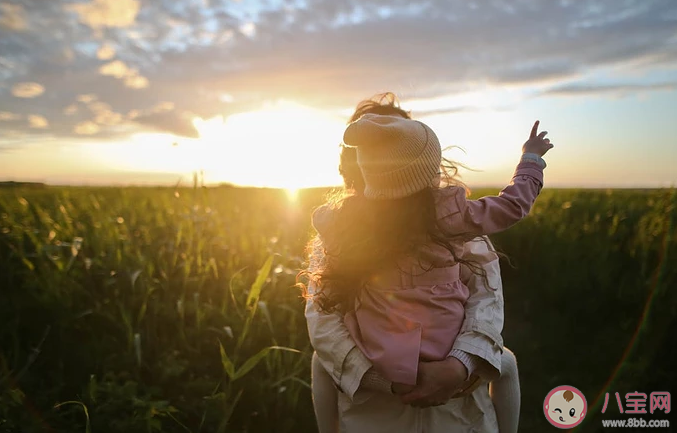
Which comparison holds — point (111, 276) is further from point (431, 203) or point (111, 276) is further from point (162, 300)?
point (431, 203)

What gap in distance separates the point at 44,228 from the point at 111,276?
1.71m

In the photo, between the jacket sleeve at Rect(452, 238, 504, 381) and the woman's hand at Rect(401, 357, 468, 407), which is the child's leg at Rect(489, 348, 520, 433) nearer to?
the jacket sleeve at Rect(452, 238, 504, 381)

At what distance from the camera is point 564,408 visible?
316cm

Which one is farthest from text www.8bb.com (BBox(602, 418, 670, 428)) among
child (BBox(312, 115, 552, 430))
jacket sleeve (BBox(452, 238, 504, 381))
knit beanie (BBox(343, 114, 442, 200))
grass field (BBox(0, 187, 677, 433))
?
knit beanie (BBox(343, 114, 442, 200))

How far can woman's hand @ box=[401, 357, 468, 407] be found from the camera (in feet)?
5.19

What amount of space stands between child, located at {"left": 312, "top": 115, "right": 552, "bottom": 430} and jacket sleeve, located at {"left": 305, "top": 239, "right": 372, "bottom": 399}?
0.10 feet

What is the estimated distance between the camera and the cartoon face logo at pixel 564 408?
3.14 m

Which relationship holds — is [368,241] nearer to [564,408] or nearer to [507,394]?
[507,394]

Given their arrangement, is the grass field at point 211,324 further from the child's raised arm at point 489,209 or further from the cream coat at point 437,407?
the child's raised arm at point 489,209

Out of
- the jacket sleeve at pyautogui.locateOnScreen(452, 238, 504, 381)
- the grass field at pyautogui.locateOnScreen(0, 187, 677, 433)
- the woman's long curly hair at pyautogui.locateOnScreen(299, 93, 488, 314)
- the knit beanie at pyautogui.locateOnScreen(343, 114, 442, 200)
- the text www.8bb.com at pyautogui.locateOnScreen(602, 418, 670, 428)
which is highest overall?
the knit beanie at pyautogui.locateOnScreen(343, 114, 442, 200)

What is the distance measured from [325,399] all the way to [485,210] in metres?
0.87

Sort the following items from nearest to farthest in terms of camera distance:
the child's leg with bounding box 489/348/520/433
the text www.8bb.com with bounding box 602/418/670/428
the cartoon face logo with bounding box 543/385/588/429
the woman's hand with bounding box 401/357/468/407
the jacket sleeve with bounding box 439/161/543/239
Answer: the woman's hand with bounding box 401/357/468/407, the jacket sleeve with bounding box 439/161/543/239, the child's leg with bounding box 489/348/520/433, the text www.8bb.com with bounding box 602/418/670/428, the cartoon face logo with bounding box 543/385/588/429

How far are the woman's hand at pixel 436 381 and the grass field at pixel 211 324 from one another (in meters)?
1.06

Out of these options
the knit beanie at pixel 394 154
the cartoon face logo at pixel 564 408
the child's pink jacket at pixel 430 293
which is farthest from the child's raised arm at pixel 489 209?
the cartoon face logo at pixel 564 408
